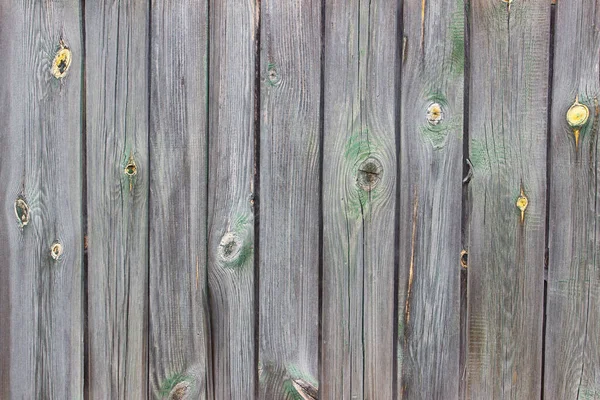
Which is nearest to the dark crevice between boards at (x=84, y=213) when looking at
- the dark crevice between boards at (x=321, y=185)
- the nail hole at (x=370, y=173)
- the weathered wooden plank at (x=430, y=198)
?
the dark crevice between boards at (x=321, y=185)

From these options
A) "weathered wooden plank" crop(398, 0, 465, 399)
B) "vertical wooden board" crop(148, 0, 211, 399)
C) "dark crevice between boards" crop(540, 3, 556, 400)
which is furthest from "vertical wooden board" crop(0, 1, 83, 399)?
"dark crevice between boards" crop(540, 3, 556, 400)

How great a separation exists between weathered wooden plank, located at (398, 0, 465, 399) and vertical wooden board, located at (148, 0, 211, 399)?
553 millimetres

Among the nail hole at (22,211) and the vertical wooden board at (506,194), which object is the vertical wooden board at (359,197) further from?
the nail hole at (22,211)

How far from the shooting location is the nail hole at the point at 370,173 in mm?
1508

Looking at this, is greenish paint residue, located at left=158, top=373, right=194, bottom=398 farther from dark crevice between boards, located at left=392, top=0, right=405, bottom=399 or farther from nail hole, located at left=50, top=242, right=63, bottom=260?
dark crevice between boards, located at left=392, top=0, right=405, bottom=399

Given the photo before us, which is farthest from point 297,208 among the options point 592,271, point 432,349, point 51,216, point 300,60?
point 592,271

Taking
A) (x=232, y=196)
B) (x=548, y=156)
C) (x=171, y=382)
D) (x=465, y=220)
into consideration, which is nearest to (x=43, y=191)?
(x=232, y=196)

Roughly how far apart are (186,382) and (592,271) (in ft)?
3.78

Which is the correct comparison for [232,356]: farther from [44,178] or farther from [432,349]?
[44,178]

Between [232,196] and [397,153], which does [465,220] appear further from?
[232,196]

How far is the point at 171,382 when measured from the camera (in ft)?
5.14

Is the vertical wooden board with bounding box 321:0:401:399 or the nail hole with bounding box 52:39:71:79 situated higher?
the nail hole with bounding box 52:39:71:79

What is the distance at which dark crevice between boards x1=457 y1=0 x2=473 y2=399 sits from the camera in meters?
1.49

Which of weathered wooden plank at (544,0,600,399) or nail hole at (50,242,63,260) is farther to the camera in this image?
nail hole at (50,242,63,260)
